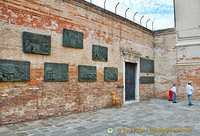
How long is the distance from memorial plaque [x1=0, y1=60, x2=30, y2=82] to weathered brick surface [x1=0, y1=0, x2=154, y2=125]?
15cm

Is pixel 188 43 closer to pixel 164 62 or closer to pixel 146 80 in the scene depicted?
pixel 164 62

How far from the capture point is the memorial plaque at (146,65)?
1156cm

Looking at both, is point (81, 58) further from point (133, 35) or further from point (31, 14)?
point (133, 35)

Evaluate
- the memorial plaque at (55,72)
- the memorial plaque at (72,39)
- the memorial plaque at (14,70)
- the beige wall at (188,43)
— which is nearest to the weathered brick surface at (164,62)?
the beige wall at (188,43)

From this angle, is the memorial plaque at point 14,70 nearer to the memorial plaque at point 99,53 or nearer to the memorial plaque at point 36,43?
the memorial plaque at point 36,43

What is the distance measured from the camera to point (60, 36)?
22.5ft

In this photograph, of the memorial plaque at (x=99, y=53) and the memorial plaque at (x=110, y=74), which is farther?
the memorial plaque at (x=110, y=74)

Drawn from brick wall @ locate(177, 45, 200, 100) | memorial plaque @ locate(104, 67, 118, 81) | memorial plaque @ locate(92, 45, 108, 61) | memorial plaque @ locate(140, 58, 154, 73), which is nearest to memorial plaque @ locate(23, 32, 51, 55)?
memorial plaque @ locate(92, 45, 108, 61)

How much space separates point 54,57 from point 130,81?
5621 millimetres

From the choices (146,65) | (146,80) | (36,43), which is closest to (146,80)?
(146,80)

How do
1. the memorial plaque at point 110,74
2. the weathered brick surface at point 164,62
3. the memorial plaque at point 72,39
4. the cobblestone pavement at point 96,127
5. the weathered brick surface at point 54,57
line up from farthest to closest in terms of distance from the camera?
1. the weathered brick surface at point 164,62
2. the memorial plaque at point 110,74
3. the memorial plaque at point 72,39
4. the weathered brick surface at point 54,57
5. the cobblestone pavement at point 96,127

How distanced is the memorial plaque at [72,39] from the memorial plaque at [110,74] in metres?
1.96

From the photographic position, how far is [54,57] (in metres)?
6.62

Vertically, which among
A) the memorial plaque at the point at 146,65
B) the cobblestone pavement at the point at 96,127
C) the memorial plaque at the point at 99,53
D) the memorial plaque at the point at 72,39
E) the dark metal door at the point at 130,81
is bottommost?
the cobblestone pavement at the point at 96,127
